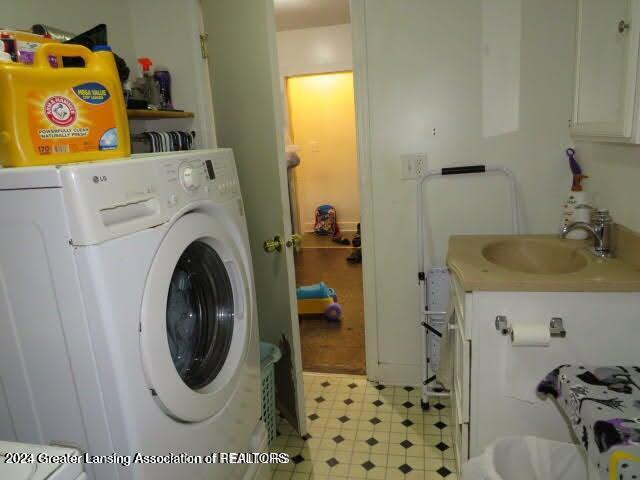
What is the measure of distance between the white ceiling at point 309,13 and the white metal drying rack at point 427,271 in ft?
7.54

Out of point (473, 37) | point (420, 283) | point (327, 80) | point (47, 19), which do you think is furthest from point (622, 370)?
point (327, 80)

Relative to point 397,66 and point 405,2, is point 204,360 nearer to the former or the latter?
point 397,66

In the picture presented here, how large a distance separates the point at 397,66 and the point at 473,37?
318mm

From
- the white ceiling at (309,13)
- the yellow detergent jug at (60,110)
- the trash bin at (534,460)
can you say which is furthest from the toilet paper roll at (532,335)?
the white ceiling at (309,13)

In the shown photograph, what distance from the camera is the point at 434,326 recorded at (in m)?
2.01

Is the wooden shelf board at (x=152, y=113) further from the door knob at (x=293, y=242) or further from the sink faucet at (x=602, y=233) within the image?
A: the sink faucet at (x=602, y=233)

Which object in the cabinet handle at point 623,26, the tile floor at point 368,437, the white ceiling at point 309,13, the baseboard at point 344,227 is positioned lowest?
the tile floor at point 368,437

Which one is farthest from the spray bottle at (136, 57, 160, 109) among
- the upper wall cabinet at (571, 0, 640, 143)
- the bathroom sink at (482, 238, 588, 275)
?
the upper wall cabinet at (571, 0, 640, 143)

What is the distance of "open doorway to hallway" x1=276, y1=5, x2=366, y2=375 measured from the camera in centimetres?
295

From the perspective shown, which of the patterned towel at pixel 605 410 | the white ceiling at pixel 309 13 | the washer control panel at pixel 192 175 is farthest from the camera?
the white ceiling at pixel 309 13

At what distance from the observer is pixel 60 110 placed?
947mm

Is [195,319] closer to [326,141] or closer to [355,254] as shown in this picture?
[355,254]

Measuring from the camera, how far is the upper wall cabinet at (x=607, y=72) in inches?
41.6

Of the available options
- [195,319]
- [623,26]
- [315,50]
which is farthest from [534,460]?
[315,50]
